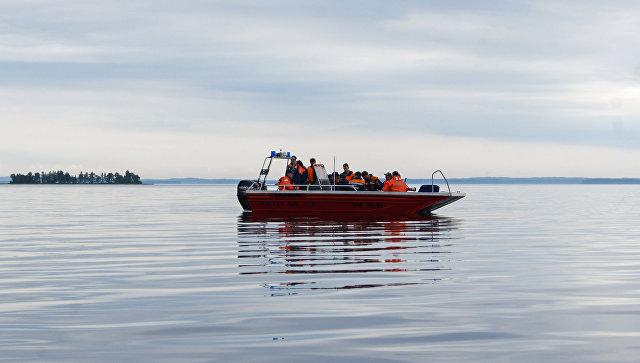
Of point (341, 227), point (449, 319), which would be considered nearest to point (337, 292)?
point (449, 319)

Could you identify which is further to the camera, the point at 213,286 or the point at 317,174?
the point at 317,174

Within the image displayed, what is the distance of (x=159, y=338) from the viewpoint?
9.28 m

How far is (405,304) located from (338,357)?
3482mm

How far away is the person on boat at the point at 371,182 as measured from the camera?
38031mm

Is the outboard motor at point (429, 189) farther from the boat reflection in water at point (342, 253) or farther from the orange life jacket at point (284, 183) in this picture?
the orange life jacket at point (284, 183)

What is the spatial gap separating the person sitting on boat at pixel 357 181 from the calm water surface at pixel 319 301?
13603 millimetres

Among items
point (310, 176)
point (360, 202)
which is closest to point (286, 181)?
point (310, 176)

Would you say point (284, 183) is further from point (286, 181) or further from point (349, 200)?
point (349, 200)

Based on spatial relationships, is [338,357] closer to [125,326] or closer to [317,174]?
[125,326]

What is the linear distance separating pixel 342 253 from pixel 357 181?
18.1 m

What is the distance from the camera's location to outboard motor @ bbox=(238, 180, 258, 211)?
39.0 metres

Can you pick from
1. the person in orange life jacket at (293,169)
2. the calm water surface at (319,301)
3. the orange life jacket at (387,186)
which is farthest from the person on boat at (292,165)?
the calm water surface at (319,301)

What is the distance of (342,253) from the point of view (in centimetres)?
2012

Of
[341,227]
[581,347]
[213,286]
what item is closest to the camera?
[581,347]
